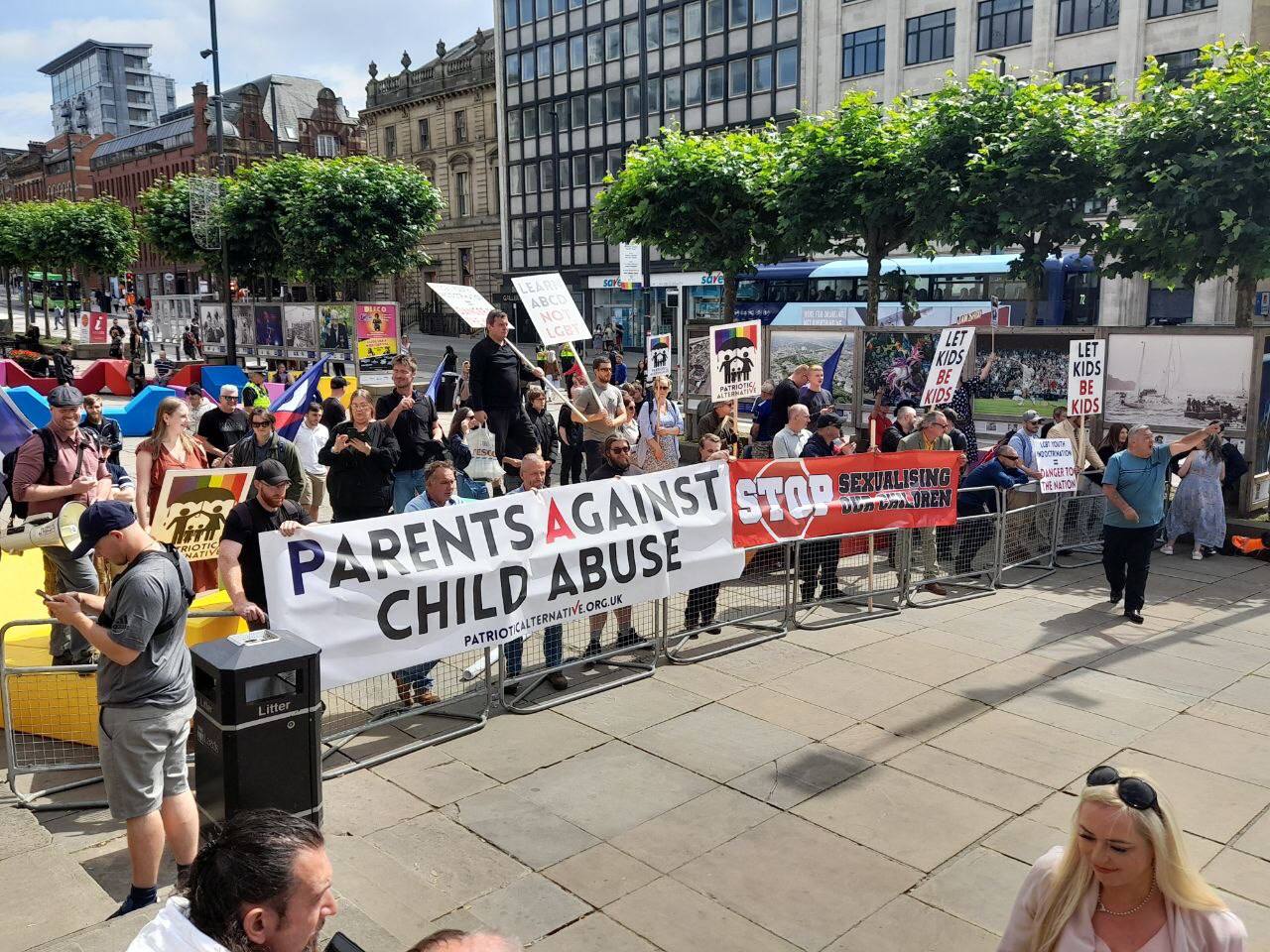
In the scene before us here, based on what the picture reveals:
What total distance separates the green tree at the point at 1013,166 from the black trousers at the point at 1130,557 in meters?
10.1

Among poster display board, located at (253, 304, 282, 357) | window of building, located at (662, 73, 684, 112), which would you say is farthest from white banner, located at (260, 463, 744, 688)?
window of building, located at (662, 73, 684, 112)

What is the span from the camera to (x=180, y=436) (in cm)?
885

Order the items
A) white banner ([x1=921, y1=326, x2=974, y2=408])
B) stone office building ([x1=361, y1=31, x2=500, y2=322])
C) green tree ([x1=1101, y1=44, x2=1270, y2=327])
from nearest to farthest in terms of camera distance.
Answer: white banner ([x1=921, y1=326, x2=974, y2=408]) → green tree ([x1=1101, y1=44, x2=1270, y2=327]) → stone office building ([x1=361, y1=31, x2=500, y2=322])

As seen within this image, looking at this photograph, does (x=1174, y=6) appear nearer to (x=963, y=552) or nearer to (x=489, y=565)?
(x=963, y=552)

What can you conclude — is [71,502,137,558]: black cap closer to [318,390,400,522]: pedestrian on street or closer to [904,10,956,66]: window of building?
[318,390,400,522]: pedestrian on street

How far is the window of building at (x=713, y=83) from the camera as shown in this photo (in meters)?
50.2

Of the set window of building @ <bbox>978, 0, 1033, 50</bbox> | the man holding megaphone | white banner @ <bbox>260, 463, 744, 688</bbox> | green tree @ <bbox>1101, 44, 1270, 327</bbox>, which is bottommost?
white banner @ <bbox>260, 463, 744, 688</bbox>

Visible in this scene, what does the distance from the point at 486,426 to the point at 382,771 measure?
5620mm

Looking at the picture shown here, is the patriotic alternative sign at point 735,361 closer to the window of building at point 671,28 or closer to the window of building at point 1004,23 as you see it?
the window of building at point 1004,23

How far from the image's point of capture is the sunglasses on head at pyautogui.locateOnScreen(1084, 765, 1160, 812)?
9.81 ft

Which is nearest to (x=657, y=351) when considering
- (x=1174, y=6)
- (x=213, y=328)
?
(x=213, y=328)

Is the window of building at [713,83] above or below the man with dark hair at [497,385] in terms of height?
above

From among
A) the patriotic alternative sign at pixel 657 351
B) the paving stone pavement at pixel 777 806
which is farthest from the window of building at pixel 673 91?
the paving stone pavement at pixel 777 806

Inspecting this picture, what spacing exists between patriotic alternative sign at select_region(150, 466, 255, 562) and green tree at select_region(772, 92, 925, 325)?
609 inches
